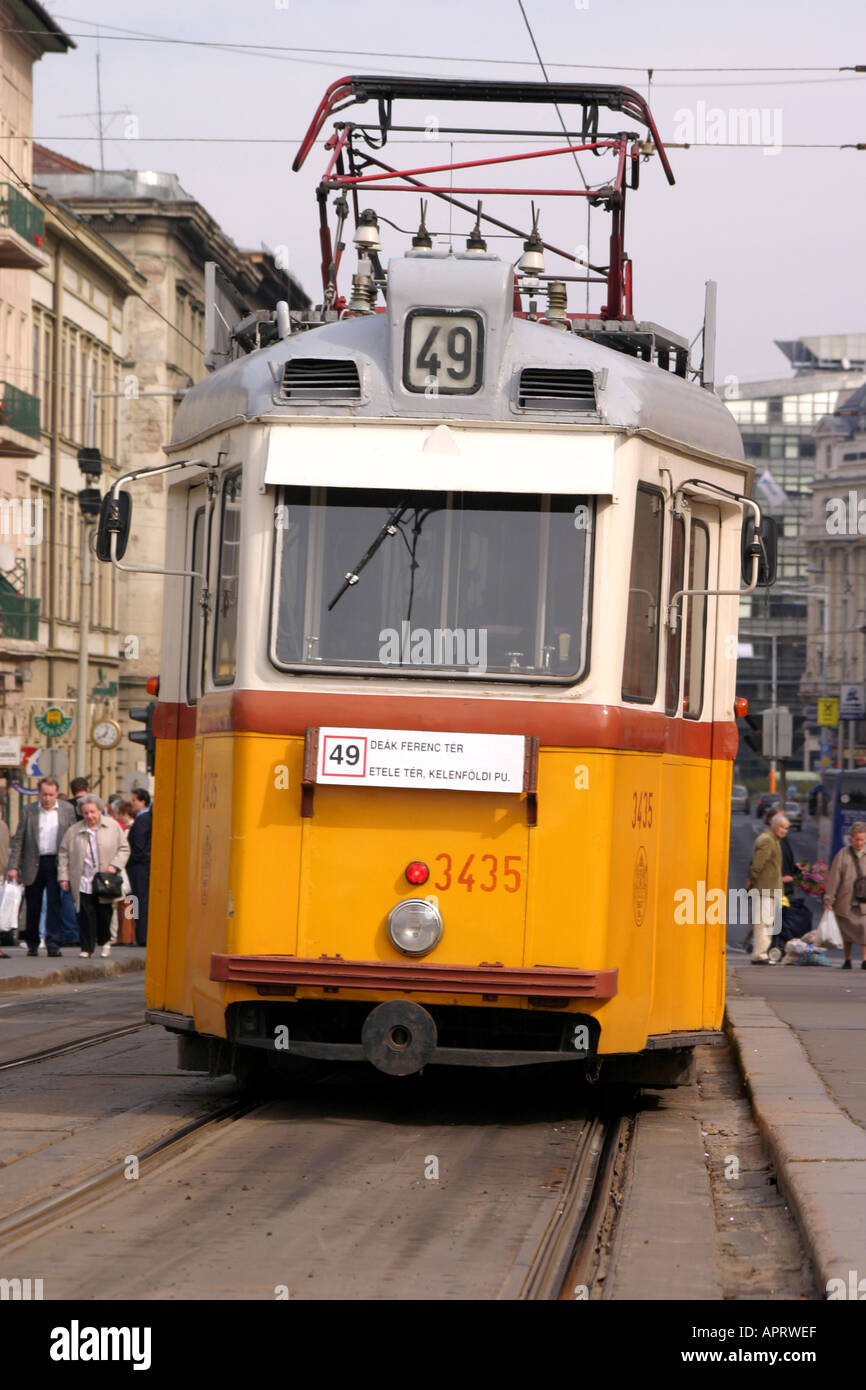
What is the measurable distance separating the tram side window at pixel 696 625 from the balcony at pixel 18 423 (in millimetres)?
30243

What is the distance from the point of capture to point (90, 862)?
23.2 m

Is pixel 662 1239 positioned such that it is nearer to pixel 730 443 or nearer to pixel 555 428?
pixel 555 428

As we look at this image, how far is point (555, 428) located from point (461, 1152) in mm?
3035

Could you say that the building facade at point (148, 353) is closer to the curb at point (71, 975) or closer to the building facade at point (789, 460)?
the curb at point (71, 975)

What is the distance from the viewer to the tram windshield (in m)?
9.78

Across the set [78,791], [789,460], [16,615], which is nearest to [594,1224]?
[78,791]

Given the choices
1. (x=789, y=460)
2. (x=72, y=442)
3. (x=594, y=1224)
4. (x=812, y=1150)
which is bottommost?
(x=594, y=1224)

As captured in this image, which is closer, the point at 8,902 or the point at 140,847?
the point at 8,902

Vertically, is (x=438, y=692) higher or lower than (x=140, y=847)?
higher

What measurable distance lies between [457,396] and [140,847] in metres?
15.6

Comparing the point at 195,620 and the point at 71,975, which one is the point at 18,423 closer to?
the point at 71,975

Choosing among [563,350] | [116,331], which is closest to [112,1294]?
[563,350]

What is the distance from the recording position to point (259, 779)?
9.77 meters
